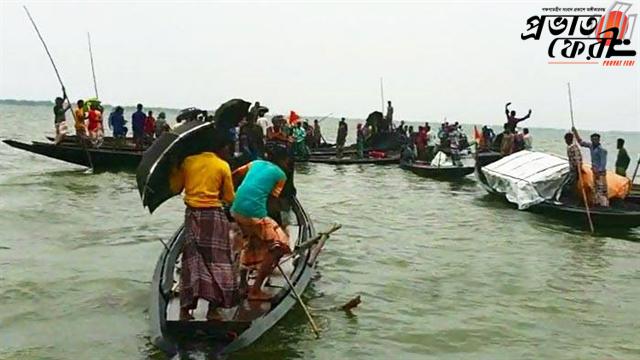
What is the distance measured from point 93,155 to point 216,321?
50.4 ft

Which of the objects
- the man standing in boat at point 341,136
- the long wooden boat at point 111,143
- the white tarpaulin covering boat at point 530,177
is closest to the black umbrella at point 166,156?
the white tarpaulin covering boat at point 530,177

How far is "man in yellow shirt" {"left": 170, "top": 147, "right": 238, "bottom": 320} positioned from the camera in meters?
5.30

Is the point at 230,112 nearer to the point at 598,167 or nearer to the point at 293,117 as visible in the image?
the point at 598,167

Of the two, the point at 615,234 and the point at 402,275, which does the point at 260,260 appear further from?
the point at 615,234

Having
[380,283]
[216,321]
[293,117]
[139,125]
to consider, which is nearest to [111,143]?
[139,125]

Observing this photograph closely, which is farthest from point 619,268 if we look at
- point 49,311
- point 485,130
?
point 485,130

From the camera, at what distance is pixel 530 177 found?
14859 millimetres

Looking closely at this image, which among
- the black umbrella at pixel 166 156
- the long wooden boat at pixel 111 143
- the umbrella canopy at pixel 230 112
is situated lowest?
the long wooden boat at pixel 111 143

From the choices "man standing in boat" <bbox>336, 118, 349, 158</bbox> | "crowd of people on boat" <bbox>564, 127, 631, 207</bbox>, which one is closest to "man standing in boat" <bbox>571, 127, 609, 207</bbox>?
"crowd of people on boat" <bbox>564, 127, 631, 207</bbox>

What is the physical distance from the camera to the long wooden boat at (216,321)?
5.22m

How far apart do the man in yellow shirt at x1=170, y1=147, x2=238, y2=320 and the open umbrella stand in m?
0.07

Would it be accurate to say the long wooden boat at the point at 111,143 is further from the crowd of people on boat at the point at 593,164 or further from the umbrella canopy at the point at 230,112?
the umbrella canopy at the point at 230,112

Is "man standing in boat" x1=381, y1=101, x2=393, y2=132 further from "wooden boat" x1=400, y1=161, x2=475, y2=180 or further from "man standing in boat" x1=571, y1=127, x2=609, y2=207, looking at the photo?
"man standing in boat" x1=571, y1=127, x2=609, y2=207

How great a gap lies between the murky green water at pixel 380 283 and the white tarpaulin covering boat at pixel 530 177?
0.53 m
